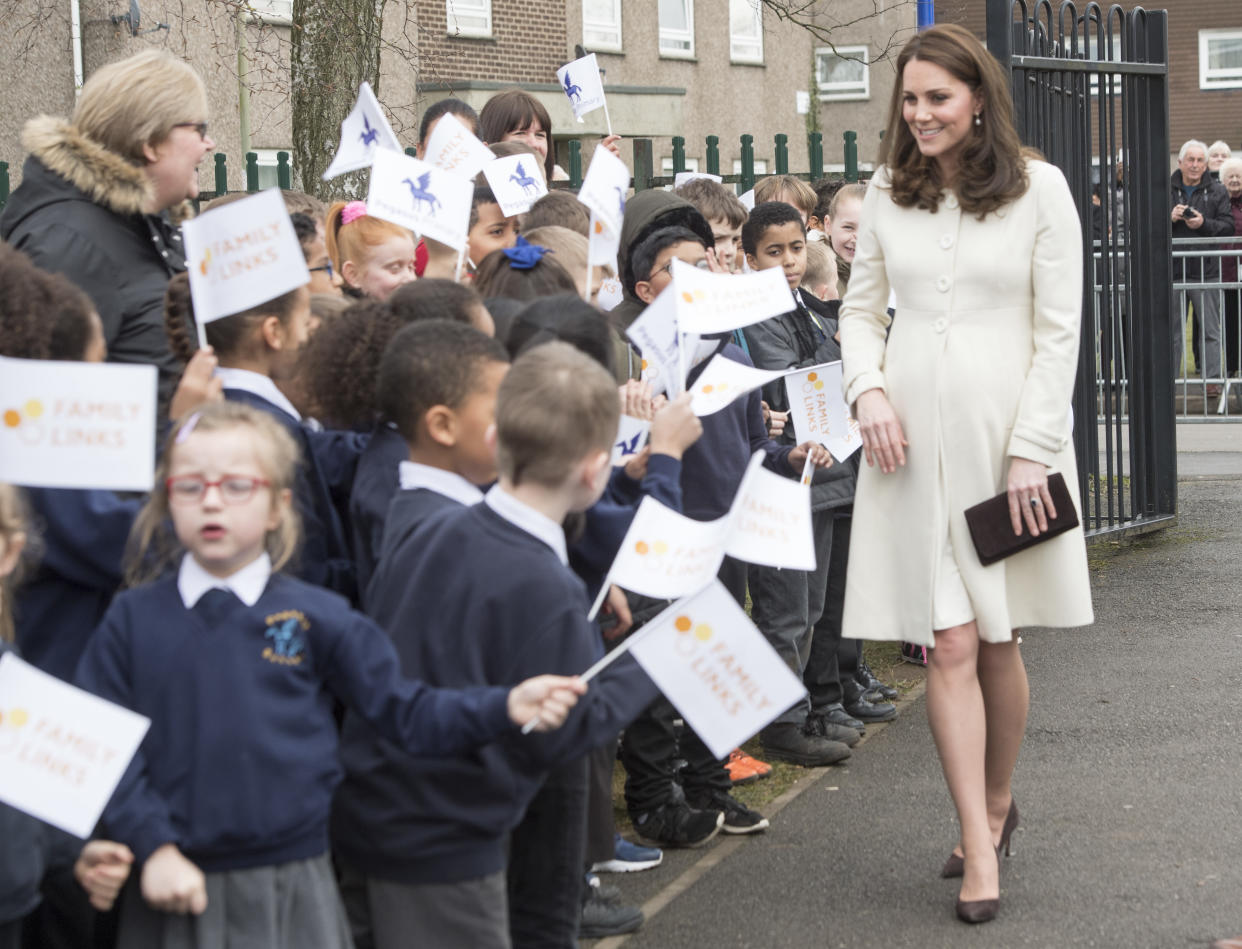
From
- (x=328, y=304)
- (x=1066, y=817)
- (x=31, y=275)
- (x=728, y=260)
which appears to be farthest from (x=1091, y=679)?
(x=31, y=275)

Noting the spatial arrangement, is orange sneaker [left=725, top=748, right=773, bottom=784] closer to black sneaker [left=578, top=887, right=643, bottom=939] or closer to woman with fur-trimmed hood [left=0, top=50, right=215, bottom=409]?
black sneaker [left=578, top=887, right=643, bottom=939]

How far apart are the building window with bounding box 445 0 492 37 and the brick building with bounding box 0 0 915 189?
3 cm

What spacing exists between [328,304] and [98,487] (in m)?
1.43

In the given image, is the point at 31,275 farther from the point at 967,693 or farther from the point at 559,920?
the point at 967,693

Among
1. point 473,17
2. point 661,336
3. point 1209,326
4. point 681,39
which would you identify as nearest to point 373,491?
point 661,336

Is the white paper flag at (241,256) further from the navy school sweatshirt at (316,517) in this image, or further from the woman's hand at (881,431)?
the woman's hand at (881,431)

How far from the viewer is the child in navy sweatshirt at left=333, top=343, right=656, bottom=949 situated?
3049 millimetres

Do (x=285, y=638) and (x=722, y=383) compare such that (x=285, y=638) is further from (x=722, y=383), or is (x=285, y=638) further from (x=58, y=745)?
(x=722, y=383)

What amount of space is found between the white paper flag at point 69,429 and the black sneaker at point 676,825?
2.53 m

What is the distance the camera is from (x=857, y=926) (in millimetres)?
4441

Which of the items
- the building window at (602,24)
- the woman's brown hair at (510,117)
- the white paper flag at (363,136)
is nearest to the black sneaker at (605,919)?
the white paper flag at (363,136)

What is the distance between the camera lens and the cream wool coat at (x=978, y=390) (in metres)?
4.49

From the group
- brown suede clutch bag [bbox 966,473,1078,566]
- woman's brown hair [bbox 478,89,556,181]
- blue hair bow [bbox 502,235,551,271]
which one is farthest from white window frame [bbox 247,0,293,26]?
brown suede clutch bag [bbox 966,473,1078,566]

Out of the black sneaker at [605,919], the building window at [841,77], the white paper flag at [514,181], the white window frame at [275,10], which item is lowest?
the black sneaker at [605,919]
